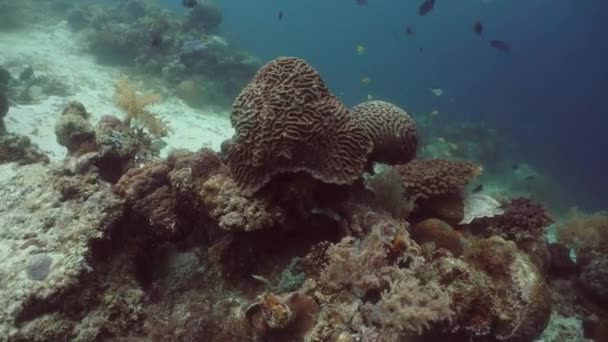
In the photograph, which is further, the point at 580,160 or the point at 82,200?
the point at 580,160

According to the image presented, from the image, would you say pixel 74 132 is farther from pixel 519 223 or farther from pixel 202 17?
pixel 202 17

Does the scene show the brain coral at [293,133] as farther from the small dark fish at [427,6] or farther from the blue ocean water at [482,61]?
the blue ocean water at [482,61]

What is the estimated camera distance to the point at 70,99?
13.8 metres

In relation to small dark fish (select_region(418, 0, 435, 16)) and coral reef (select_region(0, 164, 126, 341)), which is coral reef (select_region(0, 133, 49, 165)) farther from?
small dark fish (select_region(418, 0, 435, 16))

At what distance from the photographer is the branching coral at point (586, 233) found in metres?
7.41

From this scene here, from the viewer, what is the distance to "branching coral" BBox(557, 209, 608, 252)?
24.3 feet

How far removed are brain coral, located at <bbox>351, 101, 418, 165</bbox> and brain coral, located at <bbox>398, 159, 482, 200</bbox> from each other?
Result: 34 centimetres

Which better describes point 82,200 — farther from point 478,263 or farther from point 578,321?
point 578,321

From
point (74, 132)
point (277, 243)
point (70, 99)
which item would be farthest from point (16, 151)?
point (70, 99)

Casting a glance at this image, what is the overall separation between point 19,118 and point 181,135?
4.60 m

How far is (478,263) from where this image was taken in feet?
14.0

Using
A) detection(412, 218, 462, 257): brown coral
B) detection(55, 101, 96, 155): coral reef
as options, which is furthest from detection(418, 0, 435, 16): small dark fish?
detection(55, 101, 96, 155): coral reef

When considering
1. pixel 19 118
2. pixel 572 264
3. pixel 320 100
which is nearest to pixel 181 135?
pixel 19 118

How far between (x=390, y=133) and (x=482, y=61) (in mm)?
124237
